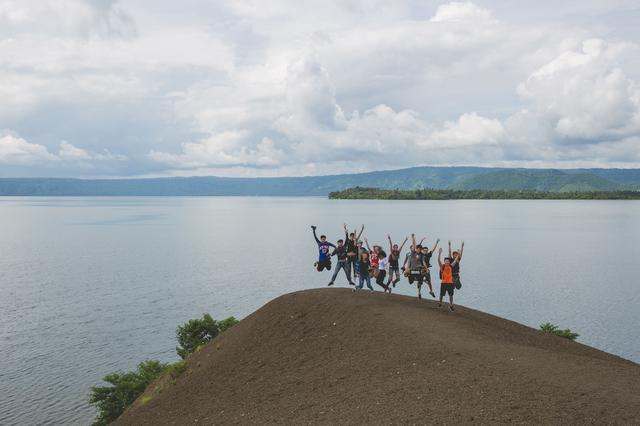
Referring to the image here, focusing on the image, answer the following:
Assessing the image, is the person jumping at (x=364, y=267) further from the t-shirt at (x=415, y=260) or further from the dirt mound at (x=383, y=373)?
the t-shirt at (x=415, y=260)

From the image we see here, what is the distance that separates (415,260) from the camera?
89.1 ft

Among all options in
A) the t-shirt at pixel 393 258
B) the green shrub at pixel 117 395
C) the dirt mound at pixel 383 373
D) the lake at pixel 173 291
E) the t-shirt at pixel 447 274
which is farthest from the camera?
the lake at pixel 173 291

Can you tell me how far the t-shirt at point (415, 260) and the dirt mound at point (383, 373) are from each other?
1.83 m

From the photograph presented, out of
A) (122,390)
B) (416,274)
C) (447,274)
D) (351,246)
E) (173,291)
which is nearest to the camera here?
(447,274)

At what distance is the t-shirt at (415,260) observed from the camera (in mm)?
27109

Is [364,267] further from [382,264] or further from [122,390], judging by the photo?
[122,390]

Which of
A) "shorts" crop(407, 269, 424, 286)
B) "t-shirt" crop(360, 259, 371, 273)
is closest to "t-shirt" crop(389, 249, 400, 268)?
"t-shirt" crop(360, 259, 371, 273)

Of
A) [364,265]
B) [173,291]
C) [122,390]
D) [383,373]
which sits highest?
[364,265]

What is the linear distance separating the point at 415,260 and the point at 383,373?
10.5m

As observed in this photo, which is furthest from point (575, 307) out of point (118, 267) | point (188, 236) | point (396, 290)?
point (188, 236)

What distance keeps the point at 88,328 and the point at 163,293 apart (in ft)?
51.7

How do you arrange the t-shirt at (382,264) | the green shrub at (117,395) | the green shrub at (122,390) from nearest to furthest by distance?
the green shrub at (122,390) → the green shrub at (117,395) → the t-shirt at (382,264)

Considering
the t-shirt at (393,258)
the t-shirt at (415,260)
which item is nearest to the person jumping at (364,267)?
the t-shirt at (393,258)

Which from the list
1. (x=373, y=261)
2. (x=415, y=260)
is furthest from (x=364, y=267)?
(x=415, y=260)
